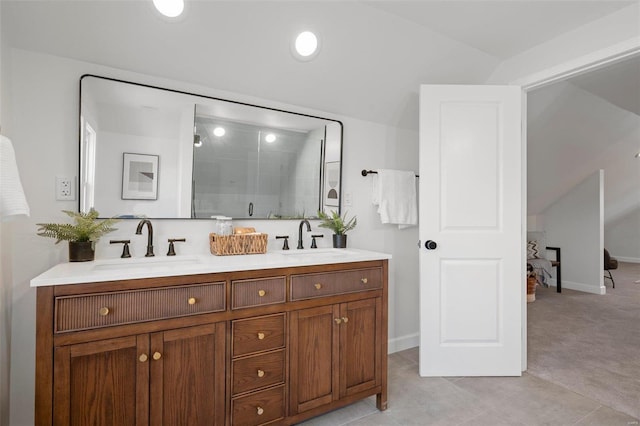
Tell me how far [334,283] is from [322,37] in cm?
149

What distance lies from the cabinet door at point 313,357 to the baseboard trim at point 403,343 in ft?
3.68

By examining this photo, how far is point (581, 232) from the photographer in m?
4.92

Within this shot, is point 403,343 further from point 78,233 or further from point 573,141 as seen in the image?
point 573,141

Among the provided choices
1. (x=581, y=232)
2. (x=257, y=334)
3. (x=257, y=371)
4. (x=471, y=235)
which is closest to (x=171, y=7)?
(x=257, y=334)

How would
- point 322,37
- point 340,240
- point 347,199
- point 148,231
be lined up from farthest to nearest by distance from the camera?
point 347,199, point 340,240, point 322,37, point 148,231

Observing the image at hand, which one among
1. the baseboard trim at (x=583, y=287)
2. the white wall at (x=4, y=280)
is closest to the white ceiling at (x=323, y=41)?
the white wall at (x=4, y=280)

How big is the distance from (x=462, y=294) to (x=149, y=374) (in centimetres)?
203

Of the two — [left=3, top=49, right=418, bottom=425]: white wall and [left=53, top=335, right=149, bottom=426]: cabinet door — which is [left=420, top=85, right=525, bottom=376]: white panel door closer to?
[left=3, top=49, right=418, bottom=425]: white wall

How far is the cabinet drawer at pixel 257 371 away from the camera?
153 cm

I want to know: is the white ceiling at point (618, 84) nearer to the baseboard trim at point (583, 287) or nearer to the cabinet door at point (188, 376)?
the baseboard trim at point (583, 287)

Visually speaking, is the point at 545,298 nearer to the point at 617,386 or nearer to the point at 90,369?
the point at 617,386

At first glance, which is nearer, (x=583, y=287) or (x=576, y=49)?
(x=576, y=49)

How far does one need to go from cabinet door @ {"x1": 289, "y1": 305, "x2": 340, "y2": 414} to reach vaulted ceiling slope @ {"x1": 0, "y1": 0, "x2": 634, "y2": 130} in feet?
4.72

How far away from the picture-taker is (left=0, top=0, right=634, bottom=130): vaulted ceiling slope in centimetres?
161
